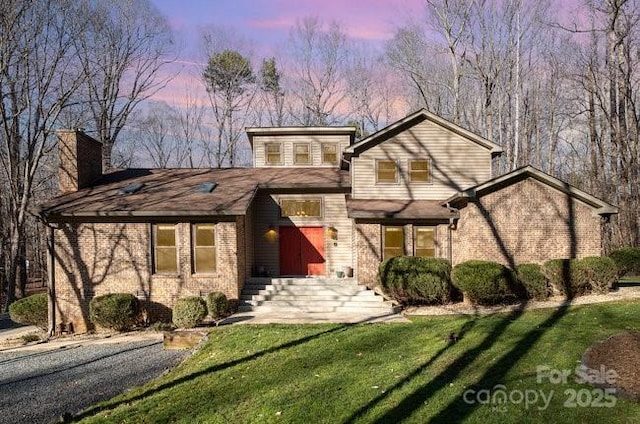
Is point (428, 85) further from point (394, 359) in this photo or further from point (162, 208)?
point (394, 359)

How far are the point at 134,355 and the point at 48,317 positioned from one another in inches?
248

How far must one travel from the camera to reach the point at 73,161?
17.0m

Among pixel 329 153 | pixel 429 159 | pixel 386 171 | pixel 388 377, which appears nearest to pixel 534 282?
pixel 429 159

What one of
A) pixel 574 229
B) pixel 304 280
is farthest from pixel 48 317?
pixel 574 229

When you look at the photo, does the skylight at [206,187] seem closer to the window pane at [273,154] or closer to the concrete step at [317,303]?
the window pane at [273,154]

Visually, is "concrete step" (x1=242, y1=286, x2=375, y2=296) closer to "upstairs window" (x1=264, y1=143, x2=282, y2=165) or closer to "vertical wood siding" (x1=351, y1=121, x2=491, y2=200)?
"vertical wood siding" (x1=351, y1=121, x2=491, y2=200)

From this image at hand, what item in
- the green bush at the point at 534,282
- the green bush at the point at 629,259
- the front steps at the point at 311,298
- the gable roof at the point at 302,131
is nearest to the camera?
the green bush at the point at 534,282

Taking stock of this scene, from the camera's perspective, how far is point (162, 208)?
14.6 m

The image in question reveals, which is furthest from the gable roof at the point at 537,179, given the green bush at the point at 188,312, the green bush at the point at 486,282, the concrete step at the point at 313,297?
the green bush at the point at 188,312

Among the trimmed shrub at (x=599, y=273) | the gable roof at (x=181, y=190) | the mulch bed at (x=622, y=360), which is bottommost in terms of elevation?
the mulch bed at (x=622, y=360)

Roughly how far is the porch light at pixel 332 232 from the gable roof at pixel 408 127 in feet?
10.9

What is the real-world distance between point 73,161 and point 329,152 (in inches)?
453

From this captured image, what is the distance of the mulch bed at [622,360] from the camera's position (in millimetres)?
5783

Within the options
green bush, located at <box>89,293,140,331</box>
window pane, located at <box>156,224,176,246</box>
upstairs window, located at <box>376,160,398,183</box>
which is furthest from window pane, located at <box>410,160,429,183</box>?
green bush, located at <box>89,293,140,331</box>
